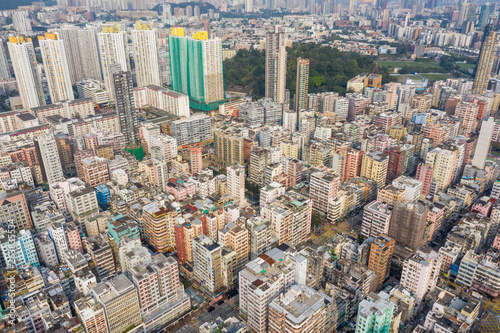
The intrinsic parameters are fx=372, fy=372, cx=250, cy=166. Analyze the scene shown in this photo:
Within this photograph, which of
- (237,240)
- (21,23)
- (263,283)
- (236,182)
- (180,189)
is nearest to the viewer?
(263,283)

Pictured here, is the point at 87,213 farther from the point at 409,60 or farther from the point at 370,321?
the point at 409,60

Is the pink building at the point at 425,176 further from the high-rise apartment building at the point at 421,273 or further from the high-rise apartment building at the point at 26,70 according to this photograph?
the high-rise apartment building at the point at 26,70

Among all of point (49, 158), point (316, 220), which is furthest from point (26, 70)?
point (316, 220)

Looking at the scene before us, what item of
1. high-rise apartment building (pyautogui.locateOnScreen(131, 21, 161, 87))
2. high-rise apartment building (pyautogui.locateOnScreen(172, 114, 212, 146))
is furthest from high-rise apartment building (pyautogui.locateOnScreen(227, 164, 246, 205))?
high-rise apartment building (pyautogui.locateOnScreen(131, 21, 161, 87))

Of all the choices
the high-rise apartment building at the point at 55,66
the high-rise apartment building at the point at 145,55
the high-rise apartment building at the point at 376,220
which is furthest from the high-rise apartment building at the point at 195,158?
the high-rise apartment building at the point at 145,55

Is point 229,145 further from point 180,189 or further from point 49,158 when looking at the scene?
point 49,158

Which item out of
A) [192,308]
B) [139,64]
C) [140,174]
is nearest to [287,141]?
[140,174]
